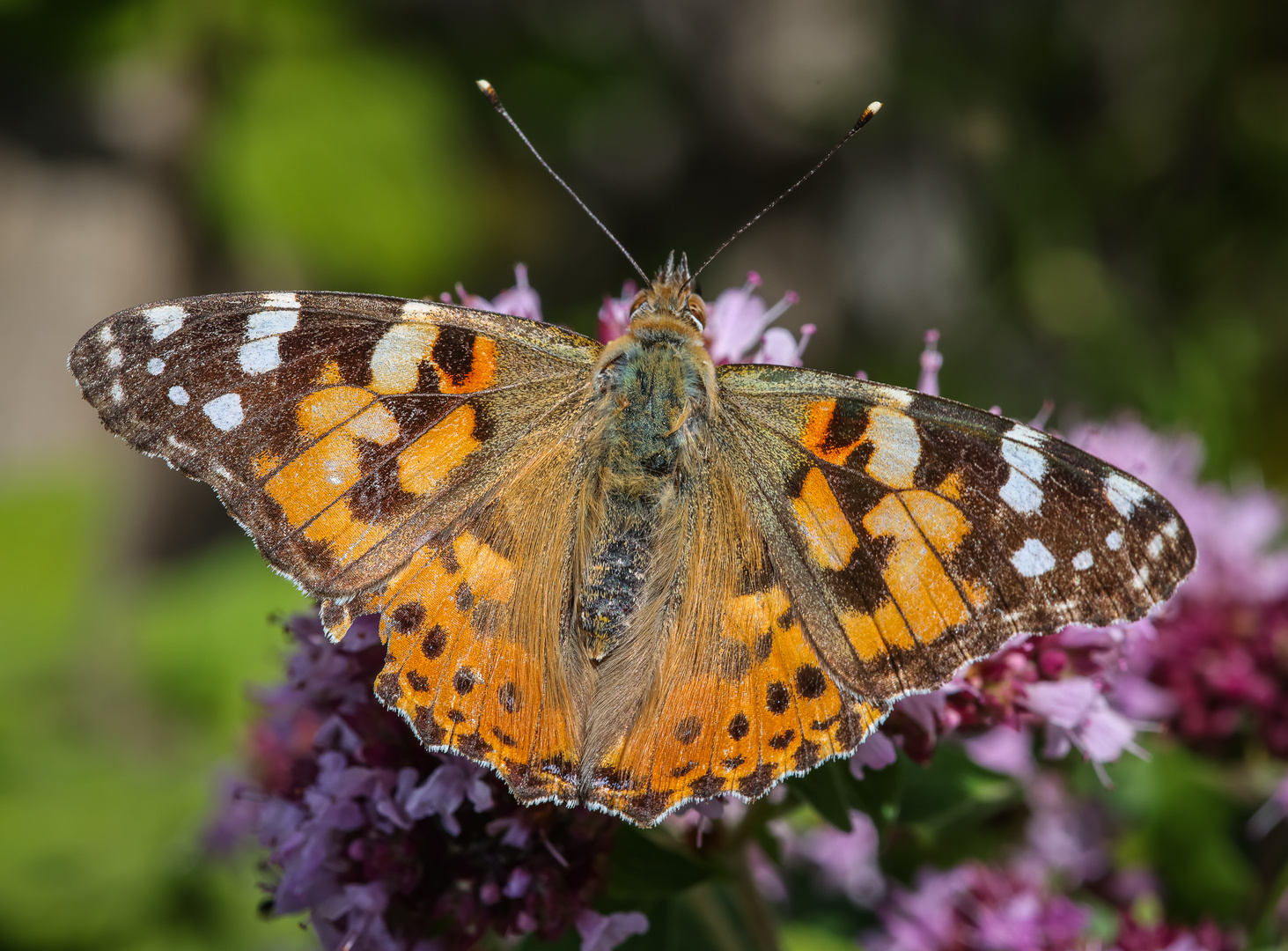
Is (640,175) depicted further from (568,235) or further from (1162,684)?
(1162,684)

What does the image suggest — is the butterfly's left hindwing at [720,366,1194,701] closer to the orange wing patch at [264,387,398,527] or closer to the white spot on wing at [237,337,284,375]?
the orange wing patch at [264,387,398,527]

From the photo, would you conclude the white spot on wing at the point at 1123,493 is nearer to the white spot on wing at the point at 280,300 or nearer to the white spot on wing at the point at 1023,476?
the white spot on wing at the point at 1023,476

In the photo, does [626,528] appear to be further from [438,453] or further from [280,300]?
[280,300]

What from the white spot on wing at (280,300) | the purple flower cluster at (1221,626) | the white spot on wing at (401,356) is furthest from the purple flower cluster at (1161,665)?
the white spot on wing at (280,300)

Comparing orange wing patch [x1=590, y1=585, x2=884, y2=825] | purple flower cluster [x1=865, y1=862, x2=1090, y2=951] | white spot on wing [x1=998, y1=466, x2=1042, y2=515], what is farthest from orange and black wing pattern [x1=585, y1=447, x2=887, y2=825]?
purple flower cluster [x1=865, y1=862, x2=1090, y2=951]

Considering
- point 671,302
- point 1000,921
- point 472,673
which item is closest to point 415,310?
point 671,302
